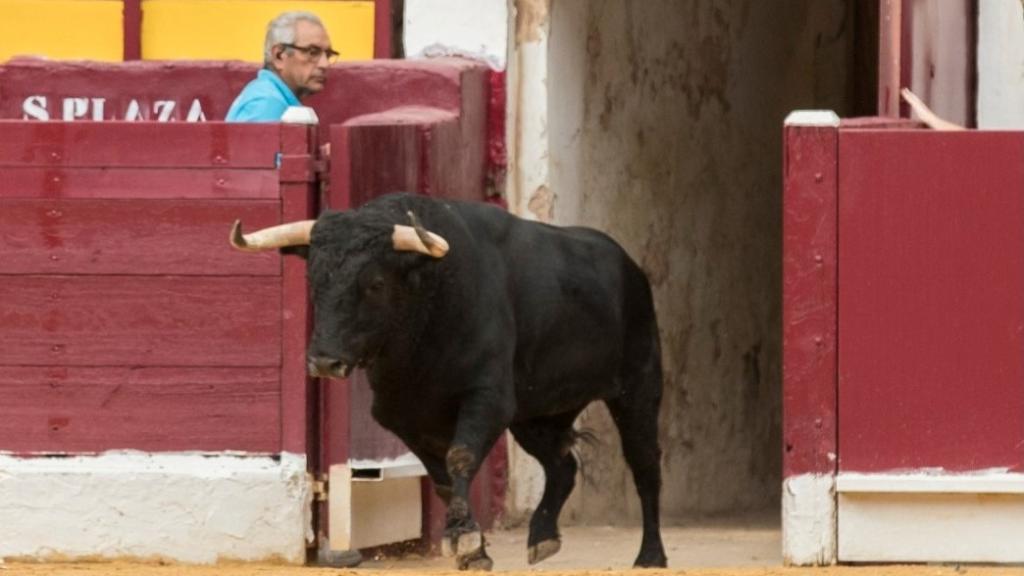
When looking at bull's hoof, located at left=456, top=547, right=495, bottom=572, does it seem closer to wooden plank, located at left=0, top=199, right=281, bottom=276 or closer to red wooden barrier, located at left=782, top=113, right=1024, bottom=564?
red wooden barrier, located at left=782, top=113, right=1024, bottom=564

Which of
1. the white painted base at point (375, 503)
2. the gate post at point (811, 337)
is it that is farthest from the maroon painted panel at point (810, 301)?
the white painted base at point (375, 503)

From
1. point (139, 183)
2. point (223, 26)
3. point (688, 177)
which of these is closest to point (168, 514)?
point (139, 183)

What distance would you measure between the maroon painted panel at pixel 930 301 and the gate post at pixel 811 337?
46 mm

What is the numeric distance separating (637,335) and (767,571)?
4.86ft

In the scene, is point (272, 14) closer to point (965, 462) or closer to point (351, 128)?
point (351, 128)

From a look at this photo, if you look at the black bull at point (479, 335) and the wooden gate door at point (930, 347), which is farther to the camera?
the wooden gate door at point (930, 347)

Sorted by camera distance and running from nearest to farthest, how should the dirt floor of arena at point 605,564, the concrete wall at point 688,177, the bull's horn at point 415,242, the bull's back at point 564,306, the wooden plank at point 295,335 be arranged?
1. the bull's horn at point 415,242
2. the dirt floor of arena at point 605,564
3. the bull's back at point 564,306
4. the wooden plank at point 295,335
5. the concrete wall at point 688,177

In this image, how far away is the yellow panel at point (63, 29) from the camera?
457 inches

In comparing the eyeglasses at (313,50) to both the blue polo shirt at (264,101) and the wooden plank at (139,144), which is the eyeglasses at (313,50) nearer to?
the blue polo shirt at (264,101)

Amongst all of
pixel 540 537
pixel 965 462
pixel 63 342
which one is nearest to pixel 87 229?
pixel 63 342

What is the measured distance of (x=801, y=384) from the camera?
9.04 meters

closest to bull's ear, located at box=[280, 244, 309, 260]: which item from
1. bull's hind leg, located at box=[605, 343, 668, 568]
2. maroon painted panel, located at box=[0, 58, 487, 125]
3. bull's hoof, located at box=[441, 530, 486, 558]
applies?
bull's hoof, located at box=[441, 530, 486, 558]

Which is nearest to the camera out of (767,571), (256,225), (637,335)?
(767,571)

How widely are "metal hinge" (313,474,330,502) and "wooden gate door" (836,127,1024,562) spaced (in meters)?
1.75
